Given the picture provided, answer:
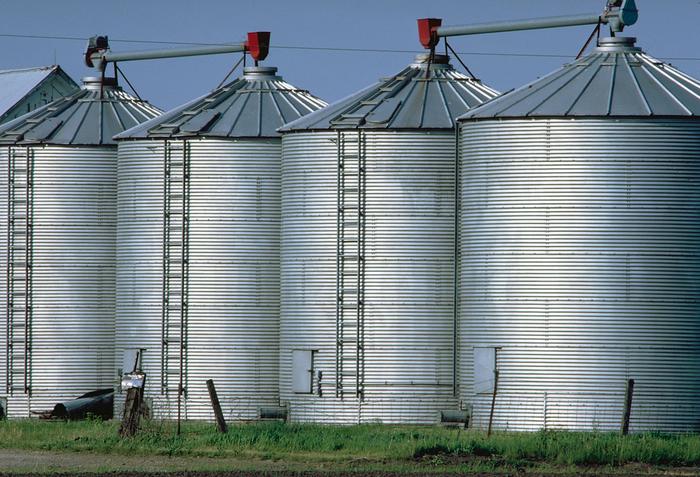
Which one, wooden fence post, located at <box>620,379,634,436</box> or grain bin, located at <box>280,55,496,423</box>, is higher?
grain bin, located at <box>280,55,496,423</box>

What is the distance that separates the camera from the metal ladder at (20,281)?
55.0 m

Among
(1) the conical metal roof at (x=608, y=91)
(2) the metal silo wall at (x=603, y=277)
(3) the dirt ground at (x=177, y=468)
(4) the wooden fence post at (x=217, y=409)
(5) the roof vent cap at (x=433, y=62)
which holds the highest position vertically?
(5) the roof vent cap at (x=433, y=62)

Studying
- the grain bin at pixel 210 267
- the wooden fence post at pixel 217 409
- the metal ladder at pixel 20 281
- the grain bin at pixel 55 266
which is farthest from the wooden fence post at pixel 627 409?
the metal ladder at pixel 20 281

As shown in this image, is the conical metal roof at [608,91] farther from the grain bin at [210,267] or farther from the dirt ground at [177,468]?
the dirt ground at [177,468]

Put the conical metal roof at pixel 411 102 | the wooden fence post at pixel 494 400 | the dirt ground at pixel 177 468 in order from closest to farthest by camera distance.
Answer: the dirt ground at pixel 177 468 → the wooden fence post at pixel 494 400 → the conical metal roof at pixel 411 102

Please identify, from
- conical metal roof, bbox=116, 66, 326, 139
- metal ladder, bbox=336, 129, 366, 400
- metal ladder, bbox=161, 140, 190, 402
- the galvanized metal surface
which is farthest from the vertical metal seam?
the galvanized metal surface

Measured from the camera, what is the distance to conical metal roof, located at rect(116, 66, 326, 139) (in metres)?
52.2

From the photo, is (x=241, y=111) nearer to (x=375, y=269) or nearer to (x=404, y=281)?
(x=375, y=269)

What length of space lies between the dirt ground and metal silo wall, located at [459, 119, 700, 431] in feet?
22.2

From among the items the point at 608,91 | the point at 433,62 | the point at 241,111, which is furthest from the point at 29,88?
the point at 608,91

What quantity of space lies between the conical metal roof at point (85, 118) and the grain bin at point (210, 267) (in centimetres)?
417

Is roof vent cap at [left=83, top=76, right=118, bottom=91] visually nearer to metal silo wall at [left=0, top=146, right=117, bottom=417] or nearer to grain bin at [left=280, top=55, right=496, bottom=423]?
metal silo wall at [left=0, top=146, right=117, bottom=417]

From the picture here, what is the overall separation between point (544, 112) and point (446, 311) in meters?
6.16

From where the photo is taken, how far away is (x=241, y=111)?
53.5 metres
